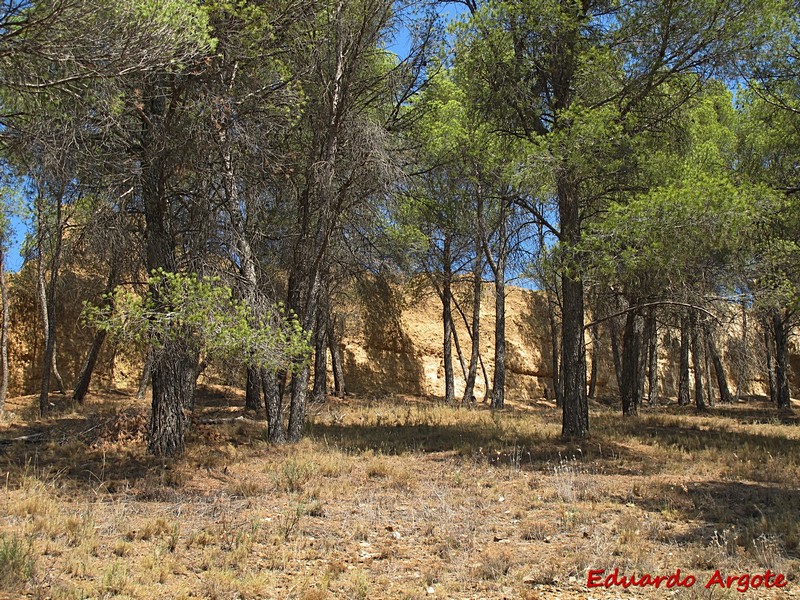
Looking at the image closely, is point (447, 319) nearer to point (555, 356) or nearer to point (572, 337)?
point (555, 356)

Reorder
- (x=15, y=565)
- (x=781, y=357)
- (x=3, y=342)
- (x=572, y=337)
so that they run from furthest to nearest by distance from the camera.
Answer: (x=781, y=357) → (x=3, y=342) → (x=572, y=337) → (x=15, y=565)

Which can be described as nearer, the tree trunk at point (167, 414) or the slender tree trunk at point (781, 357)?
the tree trunk at point (167, 414)

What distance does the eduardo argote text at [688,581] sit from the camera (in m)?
5.26

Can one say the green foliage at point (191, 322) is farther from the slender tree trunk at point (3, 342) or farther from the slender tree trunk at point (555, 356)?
the slender tree trunk at point (555, 356)

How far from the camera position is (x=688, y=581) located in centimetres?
532

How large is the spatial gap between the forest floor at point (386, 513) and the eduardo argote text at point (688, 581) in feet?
0.20

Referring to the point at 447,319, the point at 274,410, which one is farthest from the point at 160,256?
the point at 447,319

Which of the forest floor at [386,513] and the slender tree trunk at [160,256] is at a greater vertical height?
the slender tree trunk at [160,256]

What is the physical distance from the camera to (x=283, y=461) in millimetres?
10508

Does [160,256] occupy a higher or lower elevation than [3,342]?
higher

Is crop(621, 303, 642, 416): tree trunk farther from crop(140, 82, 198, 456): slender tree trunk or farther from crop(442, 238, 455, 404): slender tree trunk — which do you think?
crop(140, 82, 198, 456): slender tree trunk

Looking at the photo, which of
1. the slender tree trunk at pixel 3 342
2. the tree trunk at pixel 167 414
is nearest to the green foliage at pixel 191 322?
the tree trunk at pixel 167 414

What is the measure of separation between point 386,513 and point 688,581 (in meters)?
3.45

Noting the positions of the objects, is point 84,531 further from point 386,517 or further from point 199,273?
point 199,273
